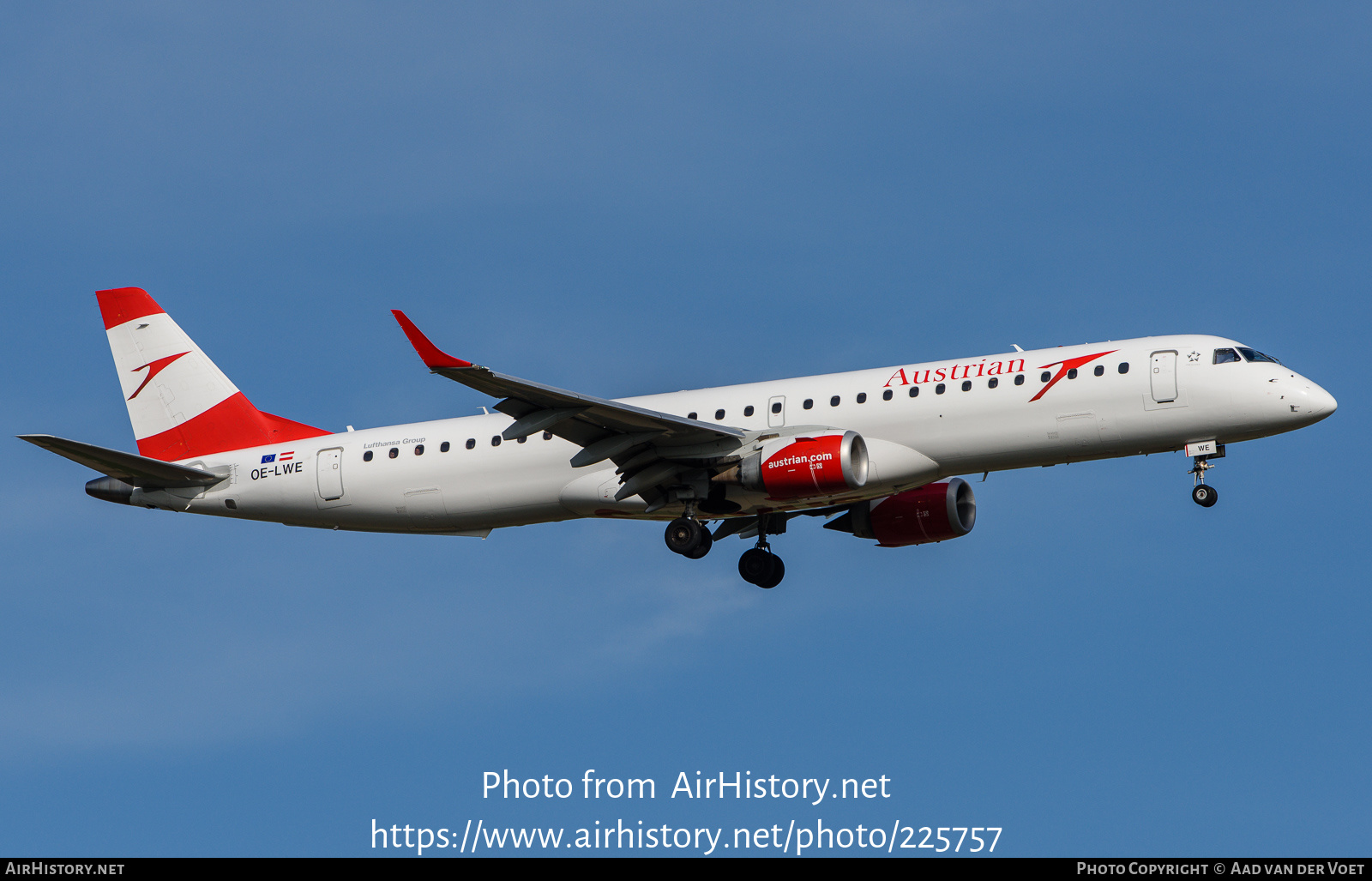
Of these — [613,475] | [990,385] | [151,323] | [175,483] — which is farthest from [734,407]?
[151,323]

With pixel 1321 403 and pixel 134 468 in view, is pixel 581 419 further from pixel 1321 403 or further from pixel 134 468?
pixel 1321 403

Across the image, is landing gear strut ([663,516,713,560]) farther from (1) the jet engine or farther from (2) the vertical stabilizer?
(2) the vertical stabilizer

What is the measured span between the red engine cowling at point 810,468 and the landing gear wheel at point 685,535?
223 centimetres

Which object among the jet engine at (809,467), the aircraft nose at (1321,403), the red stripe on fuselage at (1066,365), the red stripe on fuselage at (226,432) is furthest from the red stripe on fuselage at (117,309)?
the aircraft nose at (1321,403)

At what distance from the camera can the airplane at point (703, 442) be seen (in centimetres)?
3159

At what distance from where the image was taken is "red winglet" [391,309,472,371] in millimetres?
28594

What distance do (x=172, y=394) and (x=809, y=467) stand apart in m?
18.3

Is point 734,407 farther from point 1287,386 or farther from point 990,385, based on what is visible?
point 1287,386

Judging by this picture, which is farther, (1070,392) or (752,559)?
(752,559)

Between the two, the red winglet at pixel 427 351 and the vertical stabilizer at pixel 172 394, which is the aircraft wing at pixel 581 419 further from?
the vertical stabilizer at pixel 172 394

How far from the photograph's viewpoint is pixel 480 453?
36.0 meters

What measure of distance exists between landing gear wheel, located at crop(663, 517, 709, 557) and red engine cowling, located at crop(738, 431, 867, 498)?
2232mm

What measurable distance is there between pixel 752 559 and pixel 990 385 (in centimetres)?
816
